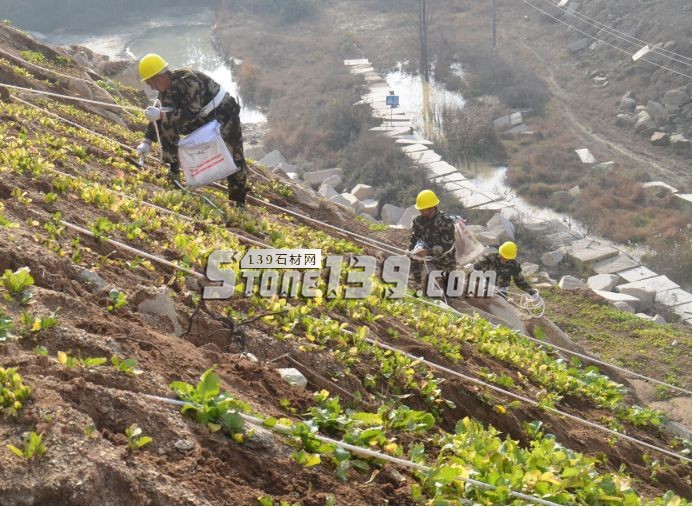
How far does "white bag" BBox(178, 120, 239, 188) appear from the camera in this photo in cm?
756

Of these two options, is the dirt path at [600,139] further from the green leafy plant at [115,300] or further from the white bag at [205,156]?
the green leafy plant at [115,300]

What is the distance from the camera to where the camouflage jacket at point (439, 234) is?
9008 mm

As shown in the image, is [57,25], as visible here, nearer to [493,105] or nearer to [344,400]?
[493,105]

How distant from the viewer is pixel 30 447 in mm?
2947

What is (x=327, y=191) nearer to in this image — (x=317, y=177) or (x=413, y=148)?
(x=317, y=177)

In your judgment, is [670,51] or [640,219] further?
[670,51]

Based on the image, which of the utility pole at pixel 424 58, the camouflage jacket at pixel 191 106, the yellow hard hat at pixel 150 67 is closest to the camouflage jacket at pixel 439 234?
the camouflage jacket at pixel 191 106

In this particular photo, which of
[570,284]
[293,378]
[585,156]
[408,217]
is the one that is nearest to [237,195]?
[293,378]

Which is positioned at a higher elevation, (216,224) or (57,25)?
(57,25)

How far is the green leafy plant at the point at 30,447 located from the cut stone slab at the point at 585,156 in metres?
24.1

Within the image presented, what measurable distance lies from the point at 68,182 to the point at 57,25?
135 feet

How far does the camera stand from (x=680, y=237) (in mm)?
20312

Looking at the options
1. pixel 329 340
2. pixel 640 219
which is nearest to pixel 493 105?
pixel 640 219

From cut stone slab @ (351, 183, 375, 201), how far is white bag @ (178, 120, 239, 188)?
14.0 meters
